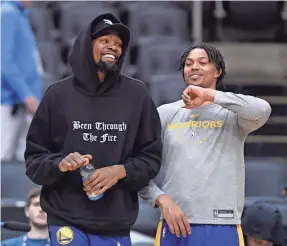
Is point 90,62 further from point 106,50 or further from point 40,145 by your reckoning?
point 40,145

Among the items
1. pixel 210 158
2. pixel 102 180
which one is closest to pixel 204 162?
pixel 210 158

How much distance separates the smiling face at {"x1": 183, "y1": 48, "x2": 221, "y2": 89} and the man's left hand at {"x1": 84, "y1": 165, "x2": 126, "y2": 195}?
53 cm

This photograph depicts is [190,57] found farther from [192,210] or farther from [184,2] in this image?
[184,2]

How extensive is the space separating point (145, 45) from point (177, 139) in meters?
4.99

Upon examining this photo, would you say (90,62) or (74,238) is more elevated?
(90,62)

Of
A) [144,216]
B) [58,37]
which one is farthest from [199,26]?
[144,216]

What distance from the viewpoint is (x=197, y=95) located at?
3.56m

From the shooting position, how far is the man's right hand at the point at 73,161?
3.37m

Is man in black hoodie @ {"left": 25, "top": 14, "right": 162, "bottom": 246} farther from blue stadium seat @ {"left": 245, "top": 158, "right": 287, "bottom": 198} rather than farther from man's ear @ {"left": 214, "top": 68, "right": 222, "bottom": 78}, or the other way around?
blue stadium seat @ {"left": 245, "top": 158, "right": 287, "bottom": 198}

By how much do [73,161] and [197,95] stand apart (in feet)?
1.85

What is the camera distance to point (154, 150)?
3.66m

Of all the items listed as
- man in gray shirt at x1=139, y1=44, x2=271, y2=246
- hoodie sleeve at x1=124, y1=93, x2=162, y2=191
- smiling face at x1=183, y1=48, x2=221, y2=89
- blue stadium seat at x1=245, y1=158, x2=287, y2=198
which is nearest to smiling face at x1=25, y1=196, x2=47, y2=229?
man in gray shirt at x1=139, y1=44, x2=271, y2=246

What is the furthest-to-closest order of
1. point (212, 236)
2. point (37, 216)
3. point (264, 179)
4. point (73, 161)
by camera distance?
point (264, 179), point (37, 216), point (212, 236), point (73, 161)

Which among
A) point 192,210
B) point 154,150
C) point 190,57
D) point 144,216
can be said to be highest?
point 190,57
